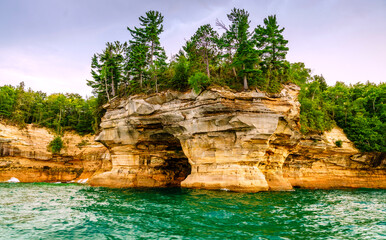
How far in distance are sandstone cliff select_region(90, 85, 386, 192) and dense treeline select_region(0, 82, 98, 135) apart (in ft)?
40.8

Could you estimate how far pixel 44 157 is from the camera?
109 feet

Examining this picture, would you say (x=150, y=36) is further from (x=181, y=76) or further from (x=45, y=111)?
(x=45, y=111)

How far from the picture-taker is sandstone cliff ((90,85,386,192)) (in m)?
18.8

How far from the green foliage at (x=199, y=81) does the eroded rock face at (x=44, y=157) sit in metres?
18.1

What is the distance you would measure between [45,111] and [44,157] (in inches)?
403

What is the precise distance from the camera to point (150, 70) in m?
24.4

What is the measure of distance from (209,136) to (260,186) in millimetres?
5787

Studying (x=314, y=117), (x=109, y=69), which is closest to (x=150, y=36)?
(x=109, y=69)

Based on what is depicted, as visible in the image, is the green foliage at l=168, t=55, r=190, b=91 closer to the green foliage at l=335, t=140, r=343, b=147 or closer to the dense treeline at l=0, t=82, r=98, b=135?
the dense treeline at l=0, t=82, r=98, b=135

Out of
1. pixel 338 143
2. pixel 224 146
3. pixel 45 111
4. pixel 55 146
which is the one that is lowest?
pixel 224 146

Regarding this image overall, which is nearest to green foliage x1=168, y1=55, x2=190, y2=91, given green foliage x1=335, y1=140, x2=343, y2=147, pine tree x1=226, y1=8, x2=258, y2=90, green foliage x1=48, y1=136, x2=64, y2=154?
pine tree x1=226, y1=8, x2=258, y2=90

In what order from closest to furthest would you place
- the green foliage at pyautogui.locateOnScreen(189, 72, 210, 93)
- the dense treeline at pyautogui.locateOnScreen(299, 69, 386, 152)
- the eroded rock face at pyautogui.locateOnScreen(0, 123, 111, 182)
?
the green foliage at pyautogui.locateOnScreen(189, 72, 210, 93) → the dense treeline at pyautogui.locateOnScreen(299, 69, 386, 152) → the eroded rock face at pyautogui.locateOnScreen(0, 123, 111, 182)

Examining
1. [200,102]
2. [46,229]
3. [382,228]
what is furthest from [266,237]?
[200,102]

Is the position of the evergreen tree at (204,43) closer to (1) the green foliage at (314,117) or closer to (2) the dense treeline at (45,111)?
(1) the green foliage at (314,117)
